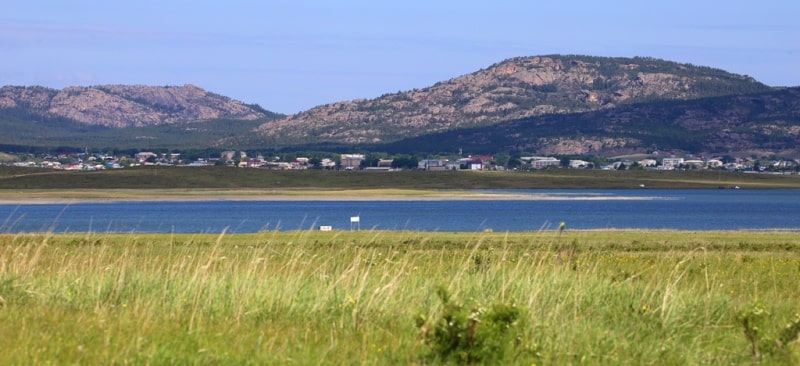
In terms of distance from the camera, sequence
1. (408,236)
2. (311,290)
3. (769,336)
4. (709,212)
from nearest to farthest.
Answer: (769,336)
(311,290)
(408,236)
(709,212)

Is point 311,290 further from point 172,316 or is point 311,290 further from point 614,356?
point 614,356

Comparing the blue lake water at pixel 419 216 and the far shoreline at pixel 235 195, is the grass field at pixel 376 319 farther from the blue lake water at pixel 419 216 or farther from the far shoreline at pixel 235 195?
the far shoreline at pixel 235 195

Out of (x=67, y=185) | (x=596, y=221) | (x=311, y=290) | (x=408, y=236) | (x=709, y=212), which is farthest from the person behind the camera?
(x=67, y=185)

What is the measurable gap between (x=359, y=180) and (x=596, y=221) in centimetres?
7906

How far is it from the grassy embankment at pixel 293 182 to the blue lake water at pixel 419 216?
4.81 meters

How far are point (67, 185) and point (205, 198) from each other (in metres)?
21.5

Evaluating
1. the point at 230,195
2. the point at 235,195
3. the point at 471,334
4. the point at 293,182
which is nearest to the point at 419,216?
the point at 235,195

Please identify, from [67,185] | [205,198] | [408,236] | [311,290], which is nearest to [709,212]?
[205,198]

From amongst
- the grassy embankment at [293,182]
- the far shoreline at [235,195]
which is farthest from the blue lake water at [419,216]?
the grassy embankment at [293,182]

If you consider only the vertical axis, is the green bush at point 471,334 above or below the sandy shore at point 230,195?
above

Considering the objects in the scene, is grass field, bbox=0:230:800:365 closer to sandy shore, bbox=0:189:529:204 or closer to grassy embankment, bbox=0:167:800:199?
sandy shore, bbox=0:189:529:204

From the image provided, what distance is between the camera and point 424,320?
466 inches

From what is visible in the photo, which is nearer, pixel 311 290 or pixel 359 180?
pixel 311 290

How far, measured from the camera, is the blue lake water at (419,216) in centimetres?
6800
